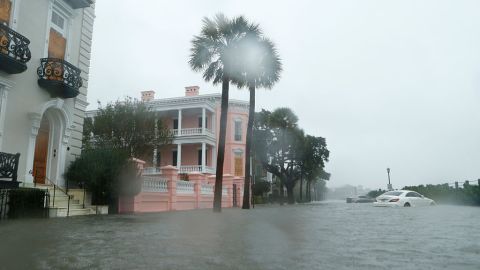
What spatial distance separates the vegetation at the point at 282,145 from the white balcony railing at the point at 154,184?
1139 inches

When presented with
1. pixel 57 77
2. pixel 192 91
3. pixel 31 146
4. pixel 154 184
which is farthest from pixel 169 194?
pixel 192 91

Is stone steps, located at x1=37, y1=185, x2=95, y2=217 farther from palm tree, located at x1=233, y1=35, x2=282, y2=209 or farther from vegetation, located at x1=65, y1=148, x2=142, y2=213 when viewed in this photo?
palm tree, located at x1=233, y1=35, x2=282, y2=209

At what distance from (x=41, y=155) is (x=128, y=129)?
9800 mm

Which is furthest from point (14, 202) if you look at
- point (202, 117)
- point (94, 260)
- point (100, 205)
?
point (202, 117)

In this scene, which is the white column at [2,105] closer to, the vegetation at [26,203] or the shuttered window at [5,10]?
the shuttered window at [5,10]

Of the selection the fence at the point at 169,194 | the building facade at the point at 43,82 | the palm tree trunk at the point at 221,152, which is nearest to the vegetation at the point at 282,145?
the fence at the point at 169,194

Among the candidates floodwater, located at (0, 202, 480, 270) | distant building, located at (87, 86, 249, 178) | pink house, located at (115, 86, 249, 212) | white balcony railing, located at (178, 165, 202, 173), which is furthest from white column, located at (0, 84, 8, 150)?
white balcony railing, located at (178, 165, 202, 173)

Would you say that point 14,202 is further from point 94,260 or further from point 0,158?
point 94,260

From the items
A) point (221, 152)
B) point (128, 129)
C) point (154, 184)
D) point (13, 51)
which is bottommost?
point (154, 184)

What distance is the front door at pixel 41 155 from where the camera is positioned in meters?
14.4

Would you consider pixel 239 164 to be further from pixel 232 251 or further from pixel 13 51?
pixel 232 251

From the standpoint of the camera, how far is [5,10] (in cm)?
1287

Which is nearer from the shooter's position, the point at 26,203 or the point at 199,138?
the point at 26,203

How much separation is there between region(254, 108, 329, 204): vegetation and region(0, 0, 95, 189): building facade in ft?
→ 109
